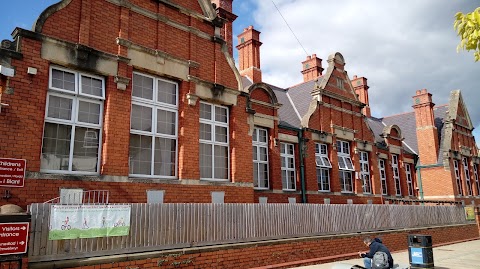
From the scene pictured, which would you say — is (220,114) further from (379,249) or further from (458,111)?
(458,111)

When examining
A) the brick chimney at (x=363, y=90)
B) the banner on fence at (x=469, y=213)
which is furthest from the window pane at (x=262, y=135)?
the brick chimney at (x=363, y=90)

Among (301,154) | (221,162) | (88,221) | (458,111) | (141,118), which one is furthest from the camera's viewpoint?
(458,111)

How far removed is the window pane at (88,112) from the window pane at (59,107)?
27 centimetres

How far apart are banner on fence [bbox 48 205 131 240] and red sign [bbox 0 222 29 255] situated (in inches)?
24.0

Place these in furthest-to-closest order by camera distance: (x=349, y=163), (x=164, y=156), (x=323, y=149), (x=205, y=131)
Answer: (x=349, y=163) → (x=323, y=149) → (x=205, y=131) → (x=164, y=156)

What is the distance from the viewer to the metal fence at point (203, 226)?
23.6 feet

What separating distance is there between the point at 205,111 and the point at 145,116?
2.33 metres

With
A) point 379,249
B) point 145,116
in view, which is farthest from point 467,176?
point 145,116

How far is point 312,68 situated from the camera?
27.1 m

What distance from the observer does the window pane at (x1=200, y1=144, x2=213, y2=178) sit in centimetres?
1249

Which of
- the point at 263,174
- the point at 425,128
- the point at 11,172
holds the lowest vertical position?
the point at 11,172

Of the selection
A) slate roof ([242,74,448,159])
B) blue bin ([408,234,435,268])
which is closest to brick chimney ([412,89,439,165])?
slate roof ([242,74,448,159])

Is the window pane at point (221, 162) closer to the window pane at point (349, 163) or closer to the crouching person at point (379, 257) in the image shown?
the crouching person at point (379, 257)

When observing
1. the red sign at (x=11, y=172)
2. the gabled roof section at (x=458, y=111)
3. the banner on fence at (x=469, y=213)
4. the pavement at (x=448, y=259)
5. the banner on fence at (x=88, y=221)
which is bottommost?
the pavement at (x=448, y=259)
